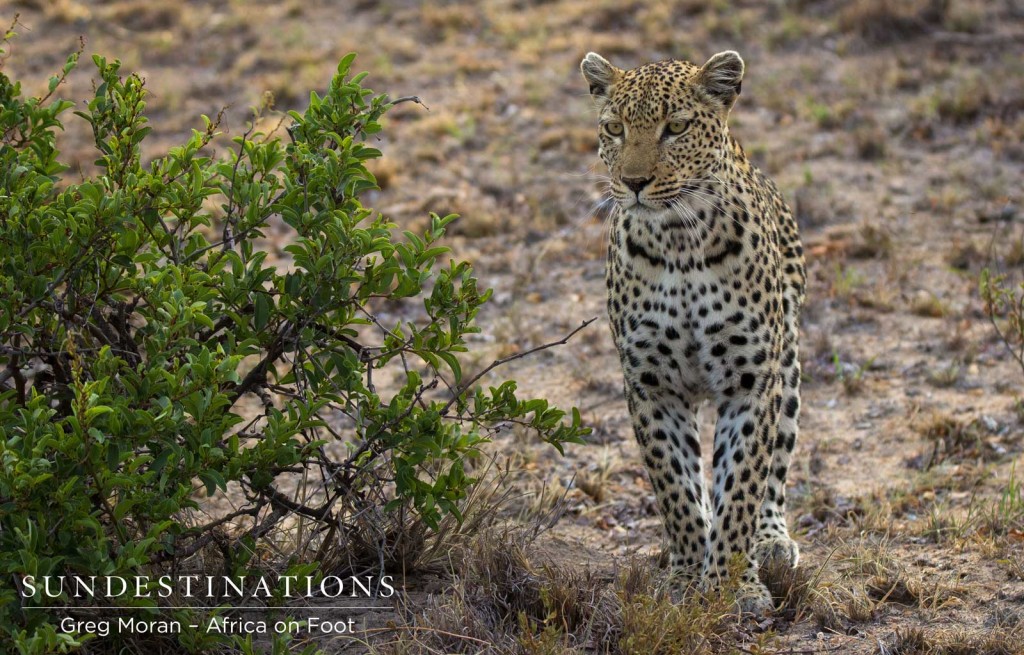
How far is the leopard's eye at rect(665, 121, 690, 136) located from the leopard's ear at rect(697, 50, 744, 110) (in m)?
0.25

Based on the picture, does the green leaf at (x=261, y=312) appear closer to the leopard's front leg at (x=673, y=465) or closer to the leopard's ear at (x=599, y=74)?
the leopard's front leg at (x=673, y=465)

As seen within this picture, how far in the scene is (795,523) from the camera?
7215 mm

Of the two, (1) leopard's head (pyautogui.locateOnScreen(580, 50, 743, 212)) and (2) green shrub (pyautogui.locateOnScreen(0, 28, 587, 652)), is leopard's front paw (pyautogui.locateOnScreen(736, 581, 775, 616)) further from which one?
(1) leopard's head (pyautogui.locateOnScreen(580, 50, 743, 212))

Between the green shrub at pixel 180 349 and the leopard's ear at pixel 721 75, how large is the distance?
5.72 ft

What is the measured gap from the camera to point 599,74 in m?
6.43

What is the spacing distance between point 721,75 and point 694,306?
1.09 m

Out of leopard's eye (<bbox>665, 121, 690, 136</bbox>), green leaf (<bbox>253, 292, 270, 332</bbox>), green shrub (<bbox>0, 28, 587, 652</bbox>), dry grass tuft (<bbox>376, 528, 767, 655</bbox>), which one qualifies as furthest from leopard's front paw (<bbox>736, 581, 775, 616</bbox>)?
green leaf (<bbox>253, 292, 270, 332</bbox>)

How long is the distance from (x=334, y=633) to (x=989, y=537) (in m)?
3.23

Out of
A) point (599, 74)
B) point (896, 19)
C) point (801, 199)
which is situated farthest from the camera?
point (896, 19)

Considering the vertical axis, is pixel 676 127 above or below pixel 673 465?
above

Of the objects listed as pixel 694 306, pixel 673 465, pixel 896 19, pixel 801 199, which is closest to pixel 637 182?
pixel 694 306

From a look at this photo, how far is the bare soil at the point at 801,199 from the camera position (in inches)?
267

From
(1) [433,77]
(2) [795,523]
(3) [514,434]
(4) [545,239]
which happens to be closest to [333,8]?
(1) [433,77]

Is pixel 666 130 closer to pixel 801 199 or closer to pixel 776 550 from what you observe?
pixel 776 550
